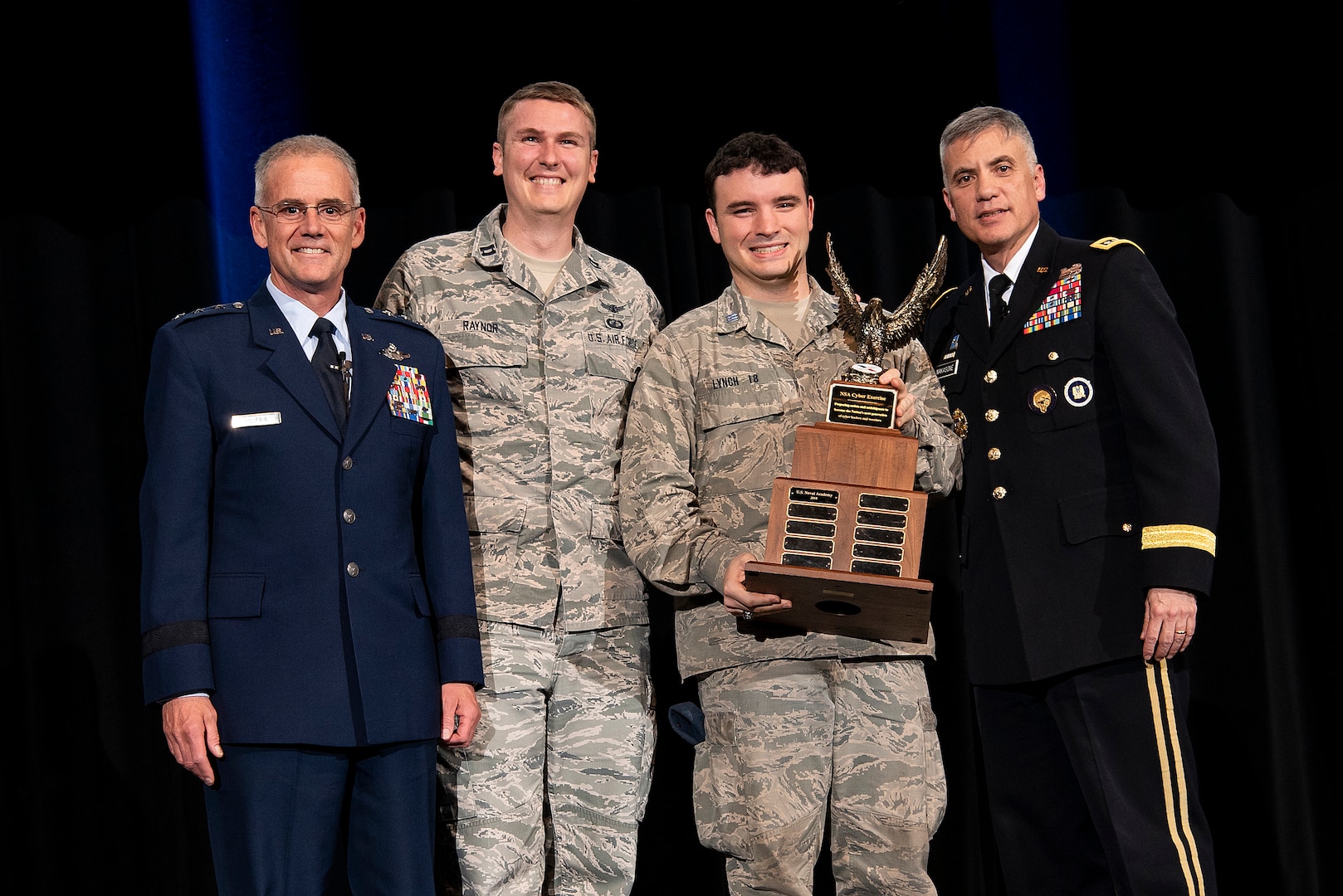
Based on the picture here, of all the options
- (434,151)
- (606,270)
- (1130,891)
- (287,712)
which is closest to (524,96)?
(606,270)

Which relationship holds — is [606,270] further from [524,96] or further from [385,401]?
[385,401]

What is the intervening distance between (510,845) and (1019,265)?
168 cm

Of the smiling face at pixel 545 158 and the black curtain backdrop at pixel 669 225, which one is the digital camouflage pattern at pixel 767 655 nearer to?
the smiling face at pixel 545 158

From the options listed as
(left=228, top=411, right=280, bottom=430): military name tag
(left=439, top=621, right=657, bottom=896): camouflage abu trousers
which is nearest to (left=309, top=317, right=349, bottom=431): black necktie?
(left=228, top=411, right=280, bottom=430): military name tag

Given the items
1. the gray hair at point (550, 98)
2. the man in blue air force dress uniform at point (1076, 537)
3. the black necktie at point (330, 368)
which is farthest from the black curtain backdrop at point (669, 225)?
the black necktie at point (330, 368)

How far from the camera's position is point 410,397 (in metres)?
2.30

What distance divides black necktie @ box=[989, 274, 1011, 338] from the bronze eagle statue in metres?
0.26

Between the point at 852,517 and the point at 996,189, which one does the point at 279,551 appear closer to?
the point at 852,517

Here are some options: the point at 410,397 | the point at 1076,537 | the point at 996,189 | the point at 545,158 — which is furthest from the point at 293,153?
the point at 1076,537

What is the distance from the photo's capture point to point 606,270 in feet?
9.32

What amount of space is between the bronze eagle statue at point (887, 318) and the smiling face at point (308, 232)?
0.99 meters

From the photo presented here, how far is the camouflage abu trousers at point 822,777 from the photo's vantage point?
2355 millimetres

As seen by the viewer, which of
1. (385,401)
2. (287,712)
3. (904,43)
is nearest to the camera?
(287,712)

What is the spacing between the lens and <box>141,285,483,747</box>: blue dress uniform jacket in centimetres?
201
